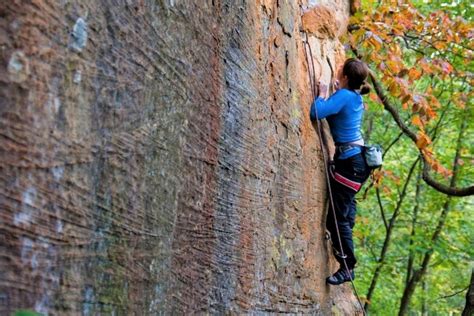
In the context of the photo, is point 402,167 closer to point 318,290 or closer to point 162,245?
point 318,290

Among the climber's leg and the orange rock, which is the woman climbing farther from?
the orange rock

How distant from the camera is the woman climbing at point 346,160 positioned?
458cm

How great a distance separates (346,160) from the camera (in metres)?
4.66

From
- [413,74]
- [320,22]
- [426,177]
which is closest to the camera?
[320,22]

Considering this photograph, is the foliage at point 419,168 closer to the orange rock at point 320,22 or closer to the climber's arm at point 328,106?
the orange rock at point 320,22

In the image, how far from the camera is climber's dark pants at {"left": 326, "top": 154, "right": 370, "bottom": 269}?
4645mm

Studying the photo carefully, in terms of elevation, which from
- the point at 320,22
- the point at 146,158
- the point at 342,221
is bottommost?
the point at 342,221

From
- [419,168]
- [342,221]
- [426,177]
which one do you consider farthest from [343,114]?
[419,168]

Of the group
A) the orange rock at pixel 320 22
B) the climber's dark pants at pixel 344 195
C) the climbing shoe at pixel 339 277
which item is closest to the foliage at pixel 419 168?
the orange rock at pixel 320 22

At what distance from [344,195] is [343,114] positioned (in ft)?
2.31

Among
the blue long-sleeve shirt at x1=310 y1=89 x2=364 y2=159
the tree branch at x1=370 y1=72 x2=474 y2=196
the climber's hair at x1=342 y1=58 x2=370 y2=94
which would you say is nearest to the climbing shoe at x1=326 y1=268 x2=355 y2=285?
the blue long-sleeve shirt at x1=310 y1=89 x2=364 y2=159

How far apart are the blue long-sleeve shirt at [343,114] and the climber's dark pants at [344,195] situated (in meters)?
0.09

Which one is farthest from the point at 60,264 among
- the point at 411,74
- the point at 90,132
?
the point at 411,74

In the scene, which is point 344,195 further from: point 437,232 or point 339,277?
point 437,232
